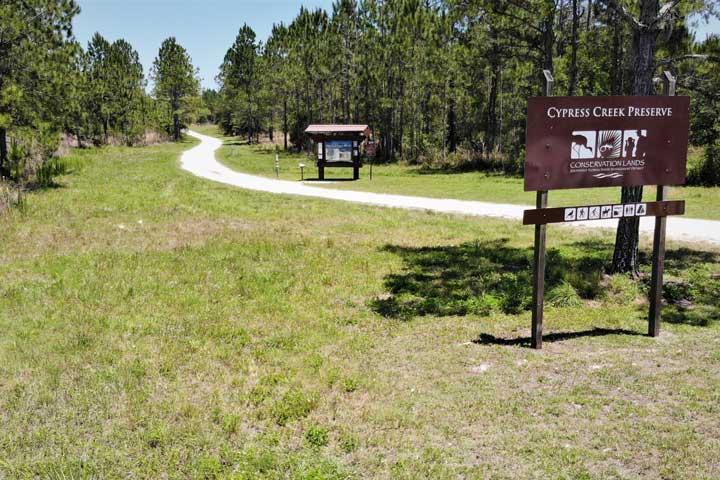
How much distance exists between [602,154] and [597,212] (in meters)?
0.58

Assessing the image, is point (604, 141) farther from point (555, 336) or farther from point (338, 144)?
point (338, 144)

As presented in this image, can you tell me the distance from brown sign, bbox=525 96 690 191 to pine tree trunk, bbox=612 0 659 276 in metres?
1.84

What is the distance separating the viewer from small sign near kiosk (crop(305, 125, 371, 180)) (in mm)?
24266

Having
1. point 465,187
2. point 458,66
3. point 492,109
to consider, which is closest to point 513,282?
point 465,187

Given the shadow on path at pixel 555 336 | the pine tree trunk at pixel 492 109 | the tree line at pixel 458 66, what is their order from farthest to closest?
the pine tree trunk at pixel 492 109 < the tree line at pixel 458 66 < the shadow on path at pixel 555 336

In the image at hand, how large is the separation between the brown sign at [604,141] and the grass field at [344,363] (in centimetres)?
172

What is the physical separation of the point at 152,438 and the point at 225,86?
65.7m

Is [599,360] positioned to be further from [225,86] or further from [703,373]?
[225,86]

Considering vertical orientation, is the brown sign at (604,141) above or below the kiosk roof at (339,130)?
below

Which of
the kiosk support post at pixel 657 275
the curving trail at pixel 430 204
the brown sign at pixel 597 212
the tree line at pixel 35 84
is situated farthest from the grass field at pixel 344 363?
the tree line at pixel 35 84

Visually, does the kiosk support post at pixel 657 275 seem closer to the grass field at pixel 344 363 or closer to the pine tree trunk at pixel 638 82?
the grass field at pixel 344 363

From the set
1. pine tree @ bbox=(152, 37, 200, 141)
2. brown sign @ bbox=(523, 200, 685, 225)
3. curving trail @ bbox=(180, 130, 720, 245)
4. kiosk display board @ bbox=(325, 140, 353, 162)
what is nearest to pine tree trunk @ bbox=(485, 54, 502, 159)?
kiosk display board @ bbox=(325, 140, 353, 162)

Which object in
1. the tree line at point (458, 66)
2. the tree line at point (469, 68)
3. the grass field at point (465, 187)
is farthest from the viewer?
the grass field at point (465, 187)

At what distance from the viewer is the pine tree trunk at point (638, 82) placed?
26.5 ft
